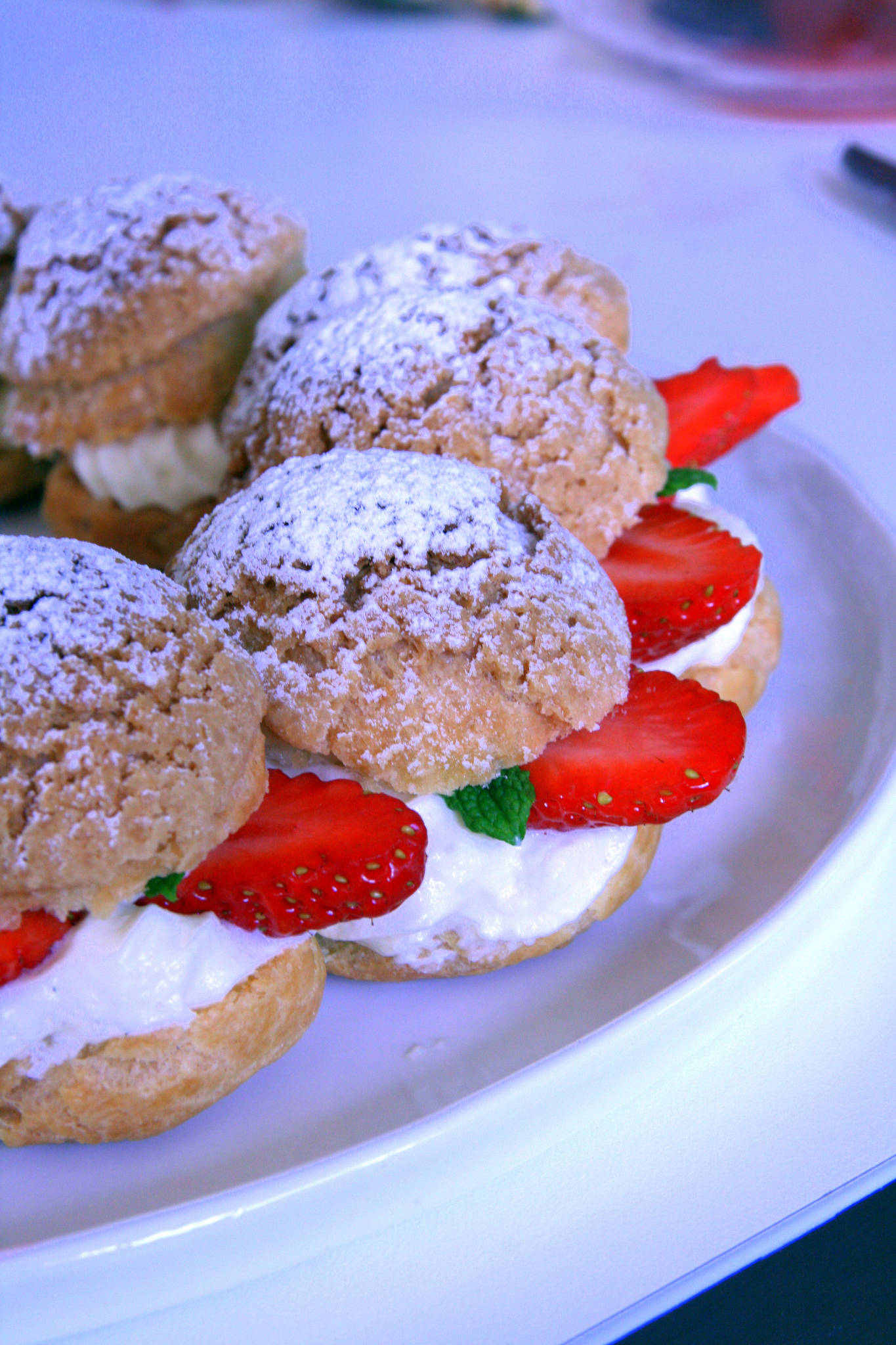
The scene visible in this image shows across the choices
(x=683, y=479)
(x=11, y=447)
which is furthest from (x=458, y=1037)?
(x=11, y=447)

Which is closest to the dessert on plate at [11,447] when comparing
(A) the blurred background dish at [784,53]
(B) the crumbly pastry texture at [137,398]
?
(B) the crumbly pastry texture at [137,398]

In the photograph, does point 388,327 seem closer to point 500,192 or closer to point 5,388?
point 5,388

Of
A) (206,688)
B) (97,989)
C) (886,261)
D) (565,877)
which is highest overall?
(886,261)

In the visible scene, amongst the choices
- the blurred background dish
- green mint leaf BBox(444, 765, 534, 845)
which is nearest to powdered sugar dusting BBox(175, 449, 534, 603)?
green mint leaf BBox(444, 765, 534, 845)

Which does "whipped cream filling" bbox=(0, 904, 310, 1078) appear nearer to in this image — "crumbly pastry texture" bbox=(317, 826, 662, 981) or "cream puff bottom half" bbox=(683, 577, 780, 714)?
"crumbly pastry texture" bbox=(317, 826, 662, 981)

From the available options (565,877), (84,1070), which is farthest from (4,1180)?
(565,877)

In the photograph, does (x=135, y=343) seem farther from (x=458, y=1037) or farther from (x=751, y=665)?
(x=458, y=1037)
